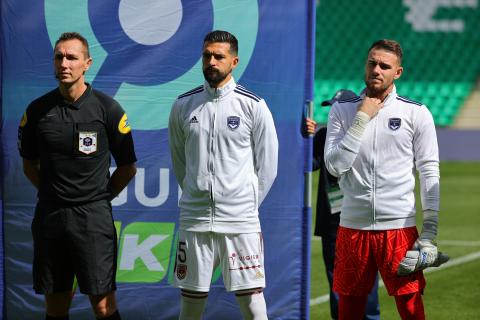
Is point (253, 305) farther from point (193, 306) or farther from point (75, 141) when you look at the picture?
point (75, 141)

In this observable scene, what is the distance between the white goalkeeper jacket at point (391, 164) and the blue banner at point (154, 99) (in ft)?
4.22

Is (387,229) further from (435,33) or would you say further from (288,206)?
(435,33)

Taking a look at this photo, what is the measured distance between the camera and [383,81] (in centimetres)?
496

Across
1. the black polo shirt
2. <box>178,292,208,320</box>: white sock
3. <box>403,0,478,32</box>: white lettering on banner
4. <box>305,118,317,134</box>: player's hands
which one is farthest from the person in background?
<box>403,0,478,32</box>: white lettering on banner

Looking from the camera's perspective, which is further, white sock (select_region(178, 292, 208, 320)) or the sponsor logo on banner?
the sponsor logo on banner

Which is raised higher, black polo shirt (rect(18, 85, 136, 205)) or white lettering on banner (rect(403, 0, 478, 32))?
white lettering on banner (rect(403, 0, 478, 32))

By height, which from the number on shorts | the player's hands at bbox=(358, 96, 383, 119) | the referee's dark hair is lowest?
the number on shorts

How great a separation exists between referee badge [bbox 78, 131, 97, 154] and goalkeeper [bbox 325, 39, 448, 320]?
4.09 feet

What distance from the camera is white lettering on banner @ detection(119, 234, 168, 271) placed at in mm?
6336

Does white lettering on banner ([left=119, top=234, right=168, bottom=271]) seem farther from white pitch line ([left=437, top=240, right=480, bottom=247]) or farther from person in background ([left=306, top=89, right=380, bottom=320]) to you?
white pitch line ([left=437, top=240, right=480, bottom=247])

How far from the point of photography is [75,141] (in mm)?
5035

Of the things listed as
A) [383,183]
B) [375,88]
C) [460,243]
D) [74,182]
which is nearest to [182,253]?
[74,182]

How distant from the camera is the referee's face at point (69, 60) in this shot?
5008 millimetres

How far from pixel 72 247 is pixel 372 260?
5.29ft
